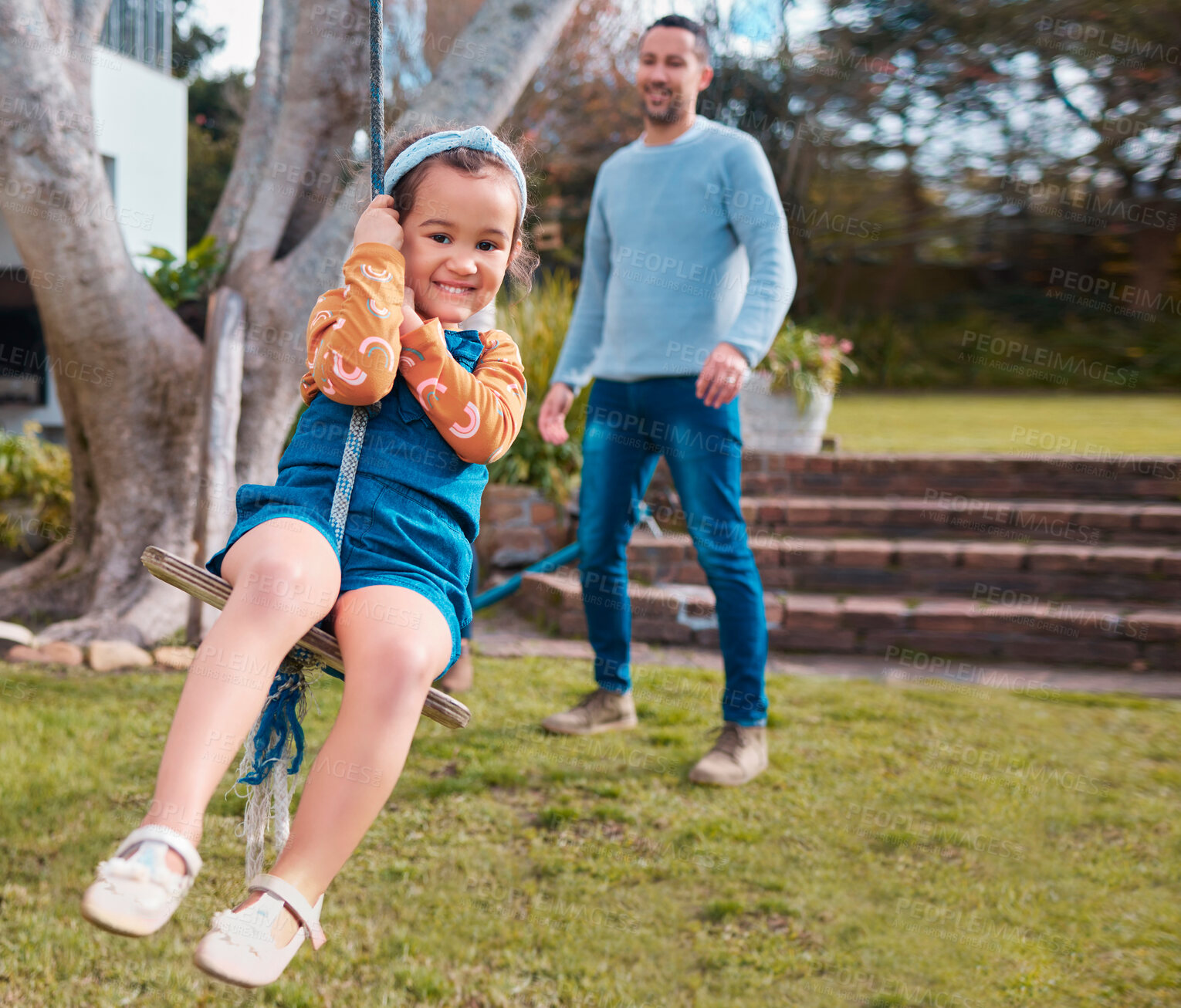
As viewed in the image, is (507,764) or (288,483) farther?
(507,764)

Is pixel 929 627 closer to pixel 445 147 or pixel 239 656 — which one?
pixel 445 147

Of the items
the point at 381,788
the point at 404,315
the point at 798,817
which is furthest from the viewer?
the point at 798,817

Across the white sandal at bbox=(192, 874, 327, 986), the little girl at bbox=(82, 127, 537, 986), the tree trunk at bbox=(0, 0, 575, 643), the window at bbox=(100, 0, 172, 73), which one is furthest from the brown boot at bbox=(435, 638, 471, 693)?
the window at bbox=(100, 0, 172, 73)

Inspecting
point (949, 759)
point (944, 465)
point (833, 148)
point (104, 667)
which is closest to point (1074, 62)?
point (833, 148)

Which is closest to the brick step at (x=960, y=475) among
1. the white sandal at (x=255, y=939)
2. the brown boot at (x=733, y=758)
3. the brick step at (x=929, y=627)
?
the brick step at (x=929, y=627)

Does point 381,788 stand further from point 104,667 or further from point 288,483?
point 104,667

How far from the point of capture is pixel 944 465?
262 inches

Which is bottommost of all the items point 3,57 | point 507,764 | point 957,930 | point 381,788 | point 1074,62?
point 507,764

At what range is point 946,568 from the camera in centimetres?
562

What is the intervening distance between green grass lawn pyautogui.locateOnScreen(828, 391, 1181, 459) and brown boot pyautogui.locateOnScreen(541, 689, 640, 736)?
4.20 m

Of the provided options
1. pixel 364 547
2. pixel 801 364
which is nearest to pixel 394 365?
pixel 364 547

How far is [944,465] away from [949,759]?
133 inches

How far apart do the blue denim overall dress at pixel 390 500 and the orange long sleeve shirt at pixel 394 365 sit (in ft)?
0.17

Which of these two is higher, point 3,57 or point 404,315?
point 3,57
